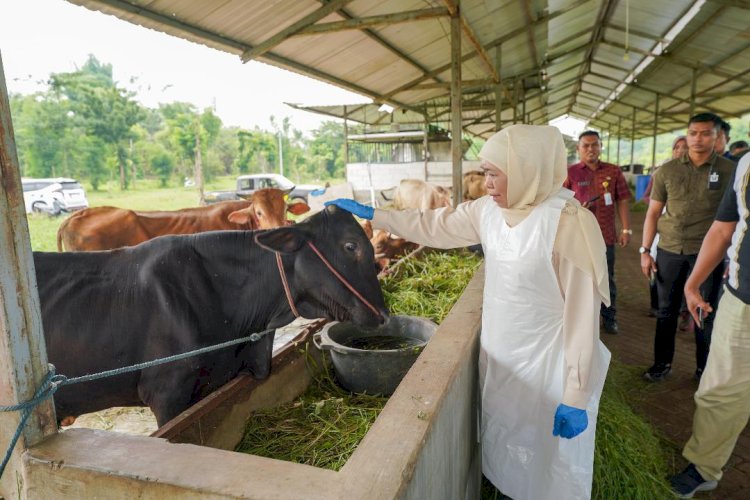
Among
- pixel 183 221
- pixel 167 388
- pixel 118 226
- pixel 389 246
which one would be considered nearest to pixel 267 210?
pixel 183 221

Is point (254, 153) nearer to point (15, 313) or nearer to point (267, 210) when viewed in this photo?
point (267, 210)

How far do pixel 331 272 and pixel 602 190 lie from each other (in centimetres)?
360

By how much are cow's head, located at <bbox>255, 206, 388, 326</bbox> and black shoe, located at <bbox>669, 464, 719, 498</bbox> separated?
1.89 meters

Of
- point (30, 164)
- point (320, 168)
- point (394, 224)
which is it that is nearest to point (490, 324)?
point (394, 224)

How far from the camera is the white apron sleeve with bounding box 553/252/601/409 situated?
6.28ft

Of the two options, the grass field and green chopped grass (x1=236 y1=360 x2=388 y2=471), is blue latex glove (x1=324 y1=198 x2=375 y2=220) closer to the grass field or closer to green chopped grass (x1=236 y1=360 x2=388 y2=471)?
green chopped grass (x1=236 y1=360 x2=388 y2=471)

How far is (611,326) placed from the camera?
16.9 feet

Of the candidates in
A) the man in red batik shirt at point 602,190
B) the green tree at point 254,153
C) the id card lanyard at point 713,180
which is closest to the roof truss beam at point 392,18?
the man in red batik shirt at point 602,190

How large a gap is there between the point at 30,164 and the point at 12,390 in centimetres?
3528

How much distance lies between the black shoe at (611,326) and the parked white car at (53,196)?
19.9 meters

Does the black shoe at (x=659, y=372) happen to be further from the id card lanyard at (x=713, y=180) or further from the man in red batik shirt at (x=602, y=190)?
the id card lanyard at (x=713, y=180)

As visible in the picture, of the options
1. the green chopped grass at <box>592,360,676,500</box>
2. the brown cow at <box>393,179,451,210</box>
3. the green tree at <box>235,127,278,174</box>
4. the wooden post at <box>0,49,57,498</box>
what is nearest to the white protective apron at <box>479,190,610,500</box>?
the green chopped grass at <box>592,360,676,500</box>

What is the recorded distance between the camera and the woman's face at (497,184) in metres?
2.09

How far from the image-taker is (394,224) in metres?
2.69
